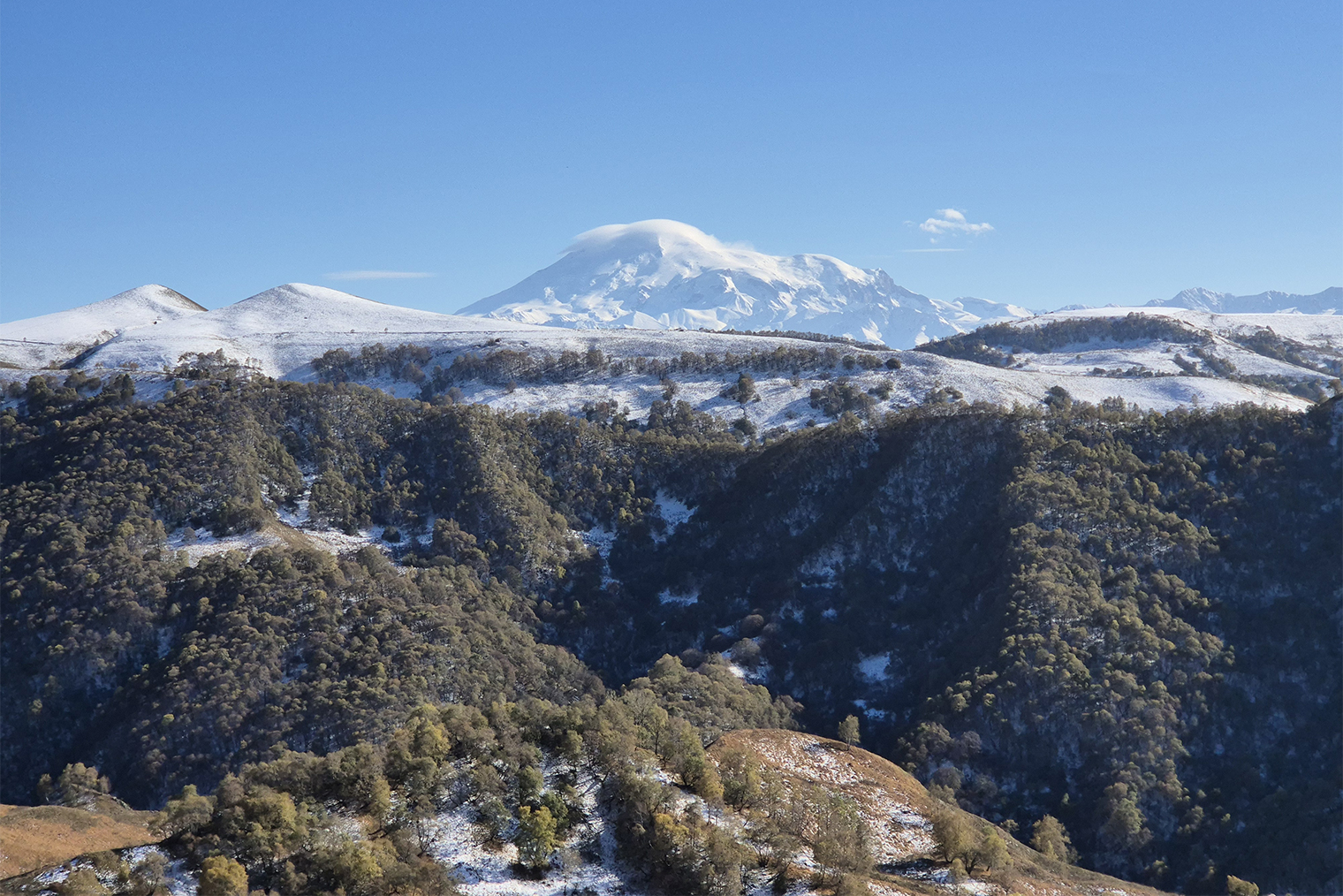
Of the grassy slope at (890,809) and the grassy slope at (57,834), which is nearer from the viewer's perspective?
the grassy slope at (57,834)

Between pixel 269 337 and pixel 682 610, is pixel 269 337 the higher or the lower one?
the higher one

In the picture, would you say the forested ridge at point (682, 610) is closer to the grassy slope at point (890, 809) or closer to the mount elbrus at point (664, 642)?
the mount elbrus at point (664, 642)

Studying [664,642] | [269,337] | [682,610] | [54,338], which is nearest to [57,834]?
[664,642]

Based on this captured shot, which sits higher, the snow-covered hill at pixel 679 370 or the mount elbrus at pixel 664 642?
the snow-covered hill at pixel 679 370

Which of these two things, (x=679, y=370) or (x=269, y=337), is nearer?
(x=679, y=370)

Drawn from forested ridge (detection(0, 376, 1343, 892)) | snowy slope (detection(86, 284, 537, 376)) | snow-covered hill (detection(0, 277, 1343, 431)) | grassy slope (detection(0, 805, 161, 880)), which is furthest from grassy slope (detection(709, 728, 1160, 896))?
snowy slope (detection(86, 284, 537, 376))

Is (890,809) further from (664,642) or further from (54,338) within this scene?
(54,338)

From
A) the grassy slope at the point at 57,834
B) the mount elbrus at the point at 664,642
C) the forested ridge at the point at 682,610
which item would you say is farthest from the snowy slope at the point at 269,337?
the grassy slope at the point at 57,834
